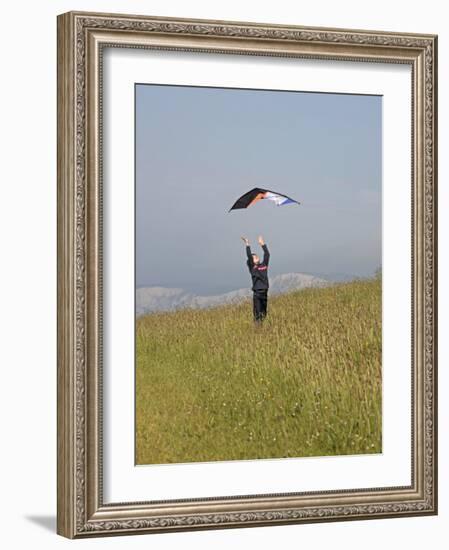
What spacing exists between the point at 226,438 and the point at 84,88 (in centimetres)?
206

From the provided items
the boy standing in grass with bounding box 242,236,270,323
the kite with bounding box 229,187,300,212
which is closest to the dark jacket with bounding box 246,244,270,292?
the boy standing in grass with bounding box 242,236,270,323

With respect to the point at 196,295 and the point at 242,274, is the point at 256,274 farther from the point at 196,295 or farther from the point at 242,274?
the point at 196,295

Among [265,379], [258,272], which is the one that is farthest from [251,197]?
[265,379]

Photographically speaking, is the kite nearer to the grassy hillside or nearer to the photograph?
the photograph

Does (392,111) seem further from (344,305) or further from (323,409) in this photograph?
(323,409)

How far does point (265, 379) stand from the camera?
795 cm

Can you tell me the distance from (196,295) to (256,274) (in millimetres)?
358

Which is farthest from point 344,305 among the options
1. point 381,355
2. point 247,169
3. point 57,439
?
point 57,439

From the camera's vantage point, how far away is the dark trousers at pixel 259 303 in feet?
25.9

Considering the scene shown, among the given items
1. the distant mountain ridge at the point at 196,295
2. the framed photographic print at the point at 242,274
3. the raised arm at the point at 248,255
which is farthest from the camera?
the raised arm at the point at 248,255

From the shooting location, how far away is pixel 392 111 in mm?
8234

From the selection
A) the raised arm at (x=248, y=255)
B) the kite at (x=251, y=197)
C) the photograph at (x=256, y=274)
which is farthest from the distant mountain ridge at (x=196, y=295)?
the kite at (x=251, y=197)

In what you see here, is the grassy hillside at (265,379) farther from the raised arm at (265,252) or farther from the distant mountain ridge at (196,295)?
the raised arm at (265,252)

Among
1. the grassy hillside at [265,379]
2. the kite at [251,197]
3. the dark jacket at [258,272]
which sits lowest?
the grassy hillside at [265,379]
